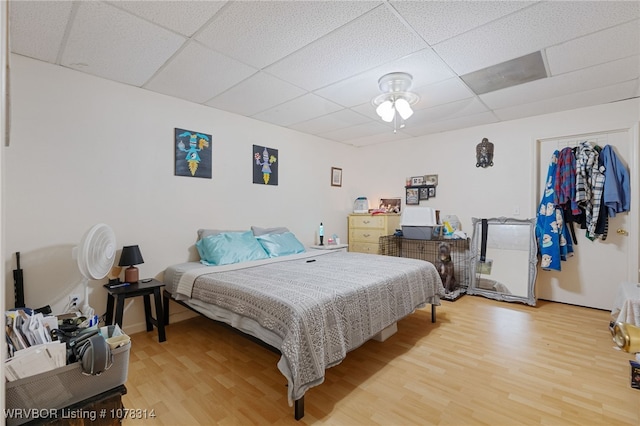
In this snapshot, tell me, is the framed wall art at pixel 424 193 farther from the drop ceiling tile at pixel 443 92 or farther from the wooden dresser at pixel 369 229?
the drop ceiling tile at pixel 443 92

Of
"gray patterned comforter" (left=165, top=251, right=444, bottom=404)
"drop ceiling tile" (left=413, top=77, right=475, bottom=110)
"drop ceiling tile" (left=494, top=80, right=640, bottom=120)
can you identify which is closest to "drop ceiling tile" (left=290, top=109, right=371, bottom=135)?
"drop ceiling tile" (left=413, top=77, right=475, bottom=110)

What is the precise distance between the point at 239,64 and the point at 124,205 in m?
1.70

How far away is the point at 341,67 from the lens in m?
2.46

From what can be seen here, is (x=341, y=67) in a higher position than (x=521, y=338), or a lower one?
higher

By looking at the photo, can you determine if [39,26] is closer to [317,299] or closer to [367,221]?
[317,299]

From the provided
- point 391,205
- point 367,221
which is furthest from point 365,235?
point 391,205

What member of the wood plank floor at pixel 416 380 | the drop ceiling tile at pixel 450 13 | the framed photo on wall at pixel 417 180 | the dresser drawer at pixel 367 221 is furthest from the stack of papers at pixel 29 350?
the framed photo on wall at pixel 417 180

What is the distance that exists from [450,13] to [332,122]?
2299 millimetres

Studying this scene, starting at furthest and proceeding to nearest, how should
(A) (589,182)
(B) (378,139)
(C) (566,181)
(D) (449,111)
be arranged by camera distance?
1. (B) (378,139)
2. (D) (449,111)
3. (C) (566,181)
4. (A) (589,182)

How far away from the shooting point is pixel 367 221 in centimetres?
491

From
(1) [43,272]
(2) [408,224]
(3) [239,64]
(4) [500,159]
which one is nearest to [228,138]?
(3) [239,64]

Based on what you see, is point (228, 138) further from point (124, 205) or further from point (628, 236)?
point (628, 236)

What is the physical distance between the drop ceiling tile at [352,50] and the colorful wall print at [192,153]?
1260 millimetres

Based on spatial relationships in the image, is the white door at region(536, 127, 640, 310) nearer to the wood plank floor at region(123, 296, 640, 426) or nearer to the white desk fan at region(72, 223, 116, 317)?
the wood plank floor at region(123, 296, 640, 426)
